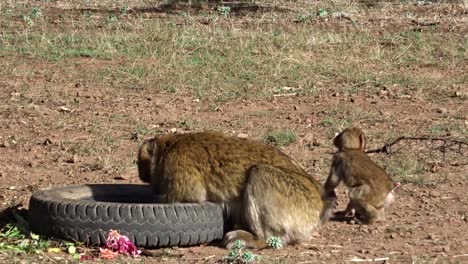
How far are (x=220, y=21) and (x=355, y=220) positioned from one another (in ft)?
35.3

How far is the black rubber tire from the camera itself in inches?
296

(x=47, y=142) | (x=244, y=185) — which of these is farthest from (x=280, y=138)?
(x=244, y=185)

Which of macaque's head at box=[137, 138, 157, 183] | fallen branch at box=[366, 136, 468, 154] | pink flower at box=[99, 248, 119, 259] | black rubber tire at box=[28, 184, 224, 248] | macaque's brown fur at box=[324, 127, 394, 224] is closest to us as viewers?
pink flower at box=[99, 248, 119, 259]

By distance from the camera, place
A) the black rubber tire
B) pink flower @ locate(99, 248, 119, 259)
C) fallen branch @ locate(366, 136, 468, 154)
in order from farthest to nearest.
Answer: fallen branch @ locate(366, 136, 468, 154) → the black rubber tire → pink flower @ locate(99, 248, 119, 259)

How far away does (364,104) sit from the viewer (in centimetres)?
1294

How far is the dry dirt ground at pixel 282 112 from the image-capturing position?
819cm

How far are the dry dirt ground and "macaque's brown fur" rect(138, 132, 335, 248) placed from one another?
191 mm

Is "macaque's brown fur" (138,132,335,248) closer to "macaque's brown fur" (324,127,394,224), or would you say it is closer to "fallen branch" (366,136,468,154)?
"macaque's brown fur" (324,127,394,224)

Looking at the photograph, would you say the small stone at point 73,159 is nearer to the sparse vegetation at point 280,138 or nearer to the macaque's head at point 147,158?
the sparse vegetation at point 280,138

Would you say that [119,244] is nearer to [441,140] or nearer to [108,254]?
[108,254]

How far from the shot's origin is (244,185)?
7.74 metres

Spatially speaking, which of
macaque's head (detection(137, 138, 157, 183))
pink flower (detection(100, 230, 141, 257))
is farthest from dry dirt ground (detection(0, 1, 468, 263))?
macaque's head (detection(137, 138, 157, 183))

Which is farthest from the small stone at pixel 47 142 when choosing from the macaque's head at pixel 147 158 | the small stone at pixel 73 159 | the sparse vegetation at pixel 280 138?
the macaque's head at pixel 147 158

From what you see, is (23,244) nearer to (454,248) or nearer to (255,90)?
(454,248)
